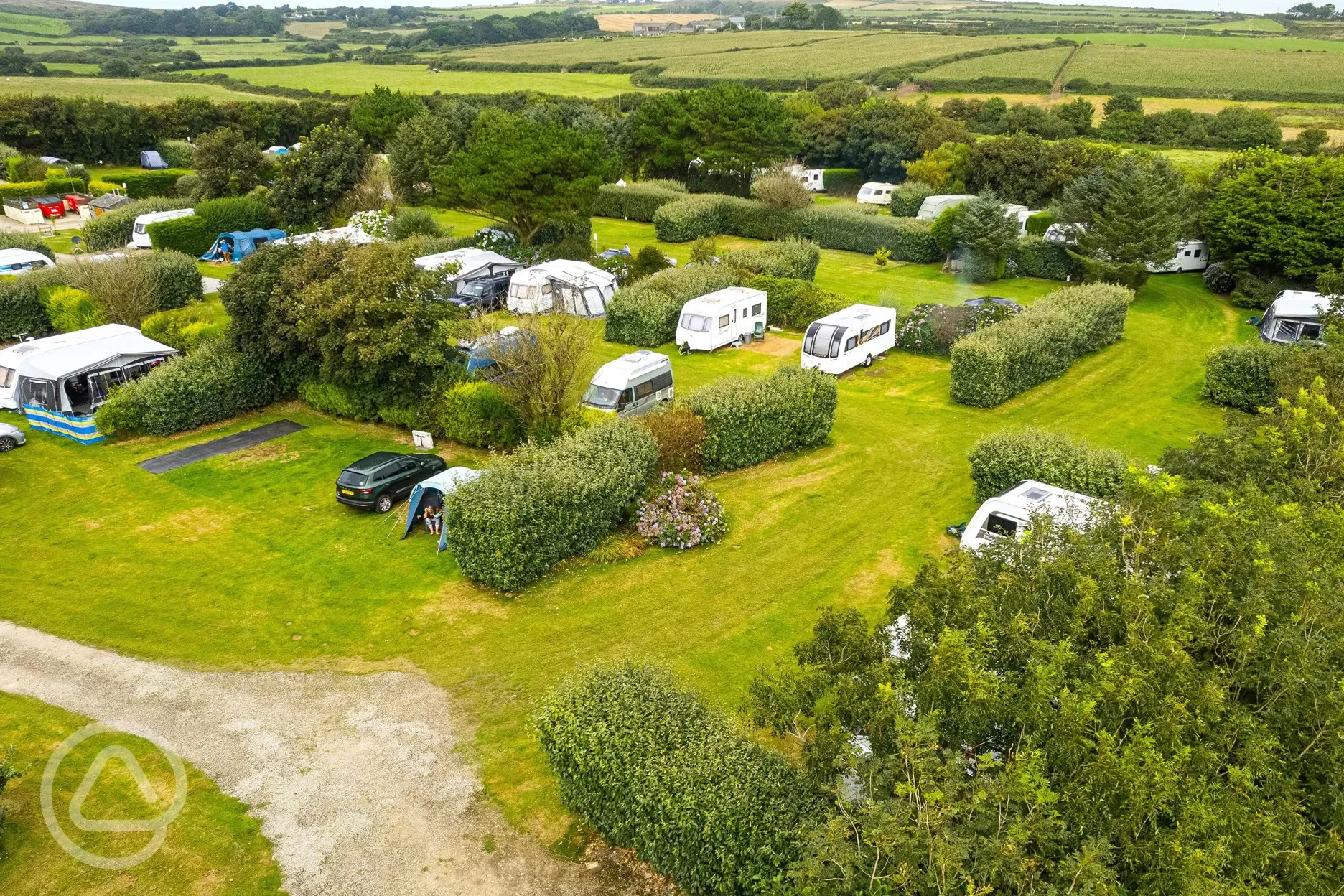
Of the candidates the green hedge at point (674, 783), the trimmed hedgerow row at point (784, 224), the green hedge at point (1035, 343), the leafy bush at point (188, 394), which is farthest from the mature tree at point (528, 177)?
the green hedge at point (674, 783)

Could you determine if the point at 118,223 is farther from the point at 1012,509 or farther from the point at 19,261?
the point at 1012,509

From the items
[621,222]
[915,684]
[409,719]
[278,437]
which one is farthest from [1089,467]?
[621,222]

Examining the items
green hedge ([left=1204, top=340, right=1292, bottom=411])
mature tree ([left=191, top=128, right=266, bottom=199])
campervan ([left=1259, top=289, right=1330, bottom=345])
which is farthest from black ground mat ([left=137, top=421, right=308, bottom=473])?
mature tree ([left=191, top=128, right=266, bottom=199])

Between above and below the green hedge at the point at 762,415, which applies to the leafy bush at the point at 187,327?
above

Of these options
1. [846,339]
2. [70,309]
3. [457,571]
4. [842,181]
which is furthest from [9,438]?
[842,181]

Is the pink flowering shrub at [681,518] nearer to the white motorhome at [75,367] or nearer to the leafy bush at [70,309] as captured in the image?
the white motorhome at [75,367]

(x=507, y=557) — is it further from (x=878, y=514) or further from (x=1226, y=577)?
(x=1226, y=577)
